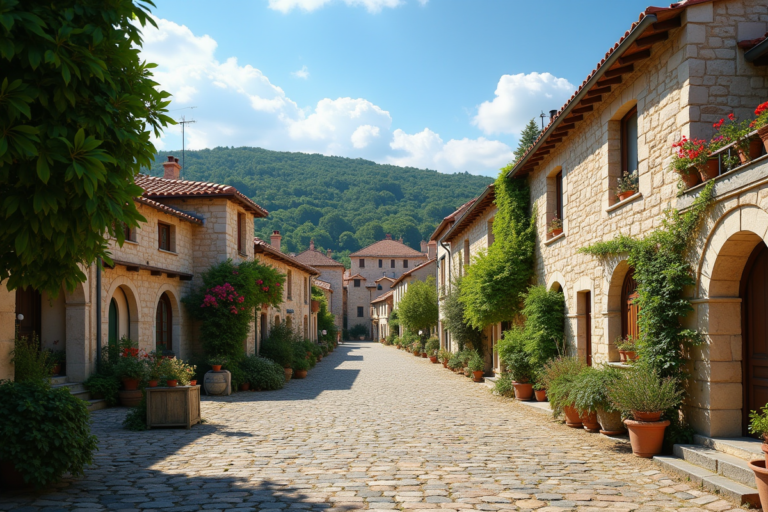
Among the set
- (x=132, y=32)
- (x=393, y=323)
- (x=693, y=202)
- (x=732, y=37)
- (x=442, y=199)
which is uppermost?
(x=442, y=199)

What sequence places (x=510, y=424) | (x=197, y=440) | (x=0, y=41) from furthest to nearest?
(x=510, y=424), (x=197, y=440), (x=0, y=41)

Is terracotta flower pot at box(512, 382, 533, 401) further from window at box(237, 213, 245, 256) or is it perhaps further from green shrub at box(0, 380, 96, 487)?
window at box(237, 213, 245, 256)

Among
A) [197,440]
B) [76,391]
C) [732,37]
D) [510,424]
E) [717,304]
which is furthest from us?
[76,391]

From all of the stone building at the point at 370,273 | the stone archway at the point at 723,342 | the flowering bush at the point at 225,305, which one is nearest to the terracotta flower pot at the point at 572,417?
the stone archway at the point at 723,342

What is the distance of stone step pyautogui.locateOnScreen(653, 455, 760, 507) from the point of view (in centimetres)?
556

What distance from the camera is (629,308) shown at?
32.4 ft

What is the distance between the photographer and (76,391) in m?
12.4

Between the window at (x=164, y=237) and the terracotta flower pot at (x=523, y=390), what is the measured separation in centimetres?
1007

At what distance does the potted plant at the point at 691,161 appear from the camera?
7234 millimetres

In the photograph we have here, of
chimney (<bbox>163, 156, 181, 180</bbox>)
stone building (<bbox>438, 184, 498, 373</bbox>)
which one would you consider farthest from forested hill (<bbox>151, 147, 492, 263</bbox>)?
chimney (<bbox>163, 156, 181, 180</bbox>)

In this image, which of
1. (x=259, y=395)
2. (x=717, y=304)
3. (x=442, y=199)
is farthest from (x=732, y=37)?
(x=442, y=199)

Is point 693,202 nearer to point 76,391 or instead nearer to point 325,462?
point 325,462

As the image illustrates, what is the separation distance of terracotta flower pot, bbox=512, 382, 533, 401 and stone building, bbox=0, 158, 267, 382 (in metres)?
9.01

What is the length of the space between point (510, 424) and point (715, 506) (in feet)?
17.0
